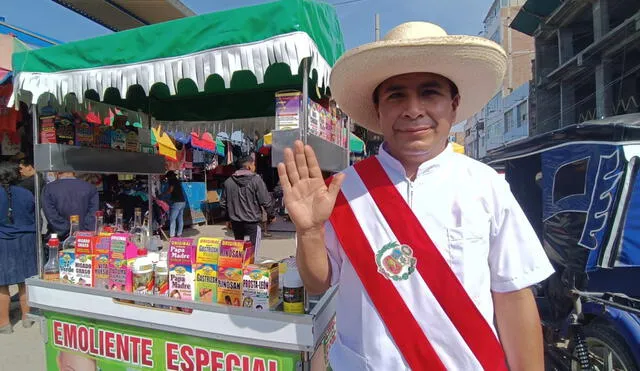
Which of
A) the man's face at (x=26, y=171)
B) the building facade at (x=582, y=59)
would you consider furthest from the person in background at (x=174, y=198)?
the building facade at (x=582, y=59)

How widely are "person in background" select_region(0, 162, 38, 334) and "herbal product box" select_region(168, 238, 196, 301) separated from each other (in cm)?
274

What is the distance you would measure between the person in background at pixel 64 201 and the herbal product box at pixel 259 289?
2956 millimetres

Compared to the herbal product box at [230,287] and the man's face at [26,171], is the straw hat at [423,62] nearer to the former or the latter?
the herbal product box at [230,287]

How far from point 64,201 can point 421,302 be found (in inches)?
161

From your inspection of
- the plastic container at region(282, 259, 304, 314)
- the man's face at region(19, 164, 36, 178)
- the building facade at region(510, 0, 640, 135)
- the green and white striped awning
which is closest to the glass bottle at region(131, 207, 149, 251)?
the green and white striped awning

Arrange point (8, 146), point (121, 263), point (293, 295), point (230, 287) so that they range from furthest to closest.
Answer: point (8, 146), point (121, 263), point (230, 287), point (293, 295)

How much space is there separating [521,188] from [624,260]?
2425 millimetres

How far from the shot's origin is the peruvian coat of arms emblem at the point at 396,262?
1119 mm

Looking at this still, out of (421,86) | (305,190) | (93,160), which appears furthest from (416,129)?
(93,160)

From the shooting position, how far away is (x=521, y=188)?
484cm

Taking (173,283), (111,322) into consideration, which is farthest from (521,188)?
(111,322)

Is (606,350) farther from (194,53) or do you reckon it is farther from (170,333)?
(194,53)

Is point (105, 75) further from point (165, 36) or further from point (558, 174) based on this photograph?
point (558, 174)

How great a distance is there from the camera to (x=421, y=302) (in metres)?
1.11
